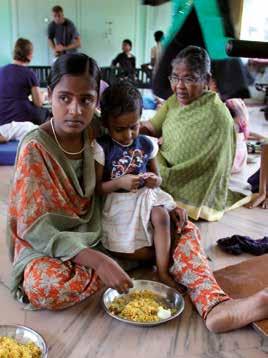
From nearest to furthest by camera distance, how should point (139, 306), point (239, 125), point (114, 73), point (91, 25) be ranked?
point (139, 306)
point (239, 125)
point (114, 73)
point (91, 25)

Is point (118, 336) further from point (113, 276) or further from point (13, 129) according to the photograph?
point (13, 129)

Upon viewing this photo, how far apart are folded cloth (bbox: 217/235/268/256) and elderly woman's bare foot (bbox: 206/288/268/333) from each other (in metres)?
0.65

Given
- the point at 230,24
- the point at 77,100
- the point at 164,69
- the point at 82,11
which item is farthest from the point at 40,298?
the point at 82,11

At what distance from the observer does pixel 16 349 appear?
4.49 ft

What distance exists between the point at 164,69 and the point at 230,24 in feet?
2.32

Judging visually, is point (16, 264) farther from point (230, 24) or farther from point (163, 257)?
point (230, 24)

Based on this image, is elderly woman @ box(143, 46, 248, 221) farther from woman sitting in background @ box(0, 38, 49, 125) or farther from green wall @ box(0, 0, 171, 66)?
green wall @ box(0, 0, 171, 66)

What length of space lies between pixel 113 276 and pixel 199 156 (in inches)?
48.3

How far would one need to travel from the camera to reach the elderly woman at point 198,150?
2555 millimetres

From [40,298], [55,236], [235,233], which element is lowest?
[235,233]

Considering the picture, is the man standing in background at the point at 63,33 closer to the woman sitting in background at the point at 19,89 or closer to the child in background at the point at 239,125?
the woman sitting in background at the point at 19,89

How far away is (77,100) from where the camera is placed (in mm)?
1640

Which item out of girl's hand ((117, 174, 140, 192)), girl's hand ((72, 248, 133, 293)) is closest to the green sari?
girl's hand ((117, 174, 140, 192))

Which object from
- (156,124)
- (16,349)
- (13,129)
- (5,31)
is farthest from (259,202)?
(5,31)
